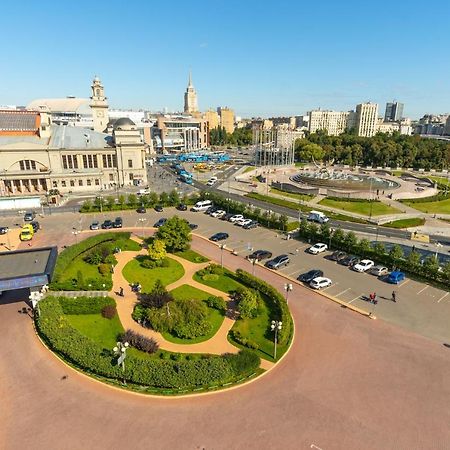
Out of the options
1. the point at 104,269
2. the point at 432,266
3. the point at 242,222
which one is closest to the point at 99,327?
the point at 104,269

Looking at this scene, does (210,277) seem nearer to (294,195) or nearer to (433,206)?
(294,195)

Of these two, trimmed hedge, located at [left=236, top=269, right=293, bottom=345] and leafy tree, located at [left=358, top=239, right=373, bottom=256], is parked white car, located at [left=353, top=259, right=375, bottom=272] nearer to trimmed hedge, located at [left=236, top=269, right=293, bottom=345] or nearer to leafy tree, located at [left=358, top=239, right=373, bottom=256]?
leafy tree, located at [left=358, top=239, right=373, bottom=256]

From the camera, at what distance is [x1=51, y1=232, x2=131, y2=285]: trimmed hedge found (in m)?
36.8

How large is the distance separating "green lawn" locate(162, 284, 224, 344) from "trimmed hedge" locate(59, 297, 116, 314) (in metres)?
7.20

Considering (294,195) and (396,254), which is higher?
(396,254)

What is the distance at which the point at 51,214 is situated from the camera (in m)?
66.8

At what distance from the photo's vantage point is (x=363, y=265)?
140 ft

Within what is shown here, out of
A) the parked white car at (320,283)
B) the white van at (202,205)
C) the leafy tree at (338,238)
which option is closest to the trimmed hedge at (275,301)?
the parked white car at (320,283)

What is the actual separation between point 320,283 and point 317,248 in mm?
11047

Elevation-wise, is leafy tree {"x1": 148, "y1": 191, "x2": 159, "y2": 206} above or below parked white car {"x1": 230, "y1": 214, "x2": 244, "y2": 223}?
above

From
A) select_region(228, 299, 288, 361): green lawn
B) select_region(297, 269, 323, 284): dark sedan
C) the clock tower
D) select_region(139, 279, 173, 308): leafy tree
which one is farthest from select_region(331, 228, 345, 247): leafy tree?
the clock tower

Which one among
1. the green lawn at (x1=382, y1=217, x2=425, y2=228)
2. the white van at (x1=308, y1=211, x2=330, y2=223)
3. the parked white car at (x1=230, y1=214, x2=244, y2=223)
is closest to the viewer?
the green lawn at (x1=382, y1=217, x2=425, y2=228)

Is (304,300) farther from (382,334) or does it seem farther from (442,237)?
(442,237)

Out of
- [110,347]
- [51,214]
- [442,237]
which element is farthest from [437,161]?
[110,347]
